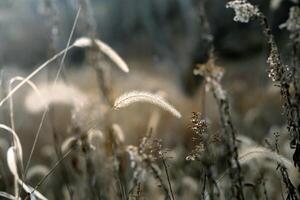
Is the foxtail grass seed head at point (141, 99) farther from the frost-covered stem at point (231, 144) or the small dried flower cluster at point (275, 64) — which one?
the small dried flower cluster at point (275, 64)

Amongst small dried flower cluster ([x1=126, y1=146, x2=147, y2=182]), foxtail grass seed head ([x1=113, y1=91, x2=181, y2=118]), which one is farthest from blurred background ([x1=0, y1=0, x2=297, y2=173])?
small dried flower cluster ([x1=126, y1=146, x2=147, y2=182])

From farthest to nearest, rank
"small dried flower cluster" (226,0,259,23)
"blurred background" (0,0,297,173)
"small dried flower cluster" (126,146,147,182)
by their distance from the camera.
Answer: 1. "blurred background" (0,0,297,173)
2. "small dried flower cluster" (226,0,259,23)
3. "small dried flower cluster" (126,146,147,182)

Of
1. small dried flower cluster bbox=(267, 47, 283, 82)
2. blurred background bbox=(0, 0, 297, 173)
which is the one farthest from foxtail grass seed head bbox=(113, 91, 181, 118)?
blurred background bbox=(0, 0, 297, 173)

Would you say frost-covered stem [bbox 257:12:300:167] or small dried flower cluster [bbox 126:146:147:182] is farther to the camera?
frost-covered stem [bbox 257:12:300:167]

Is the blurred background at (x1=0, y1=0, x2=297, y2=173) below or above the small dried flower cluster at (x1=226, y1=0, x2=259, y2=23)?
above

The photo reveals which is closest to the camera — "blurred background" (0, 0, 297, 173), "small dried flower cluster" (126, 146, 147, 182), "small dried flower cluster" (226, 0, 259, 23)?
"small dried flower cluster" (126, 146, 147, 182)

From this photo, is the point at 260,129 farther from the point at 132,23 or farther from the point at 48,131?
the point at 132,23

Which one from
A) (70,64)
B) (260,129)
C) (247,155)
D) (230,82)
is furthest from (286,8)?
(247,155)

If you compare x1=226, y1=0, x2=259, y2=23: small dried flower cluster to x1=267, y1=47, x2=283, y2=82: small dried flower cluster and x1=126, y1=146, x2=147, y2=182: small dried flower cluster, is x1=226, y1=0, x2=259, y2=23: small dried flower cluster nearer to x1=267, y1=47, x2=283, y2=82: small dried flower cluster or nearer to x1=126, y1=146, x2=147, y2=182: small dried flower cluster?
x1=267, y1=47, x2=283, y2=82: small dried flower cluster

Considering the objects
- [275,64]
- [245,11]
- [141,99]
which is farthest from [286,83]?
[141,99]

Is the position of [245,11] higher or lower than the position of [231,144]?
higher

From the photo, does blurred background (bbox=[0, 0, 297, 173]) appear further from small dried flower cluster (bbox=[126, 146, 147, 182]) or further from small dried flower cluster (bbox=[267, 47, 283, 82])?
small dried flower cluster (bbox=[126, 146, 147, 182])

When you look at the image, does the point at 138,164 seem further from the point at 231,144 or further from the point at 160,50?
the point at 160,50

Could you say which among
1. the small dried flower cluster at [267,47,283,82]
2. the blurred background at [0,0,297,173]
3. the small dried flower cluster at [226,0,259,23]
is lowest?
the small dried flower cluster at [267,47,283,82]
